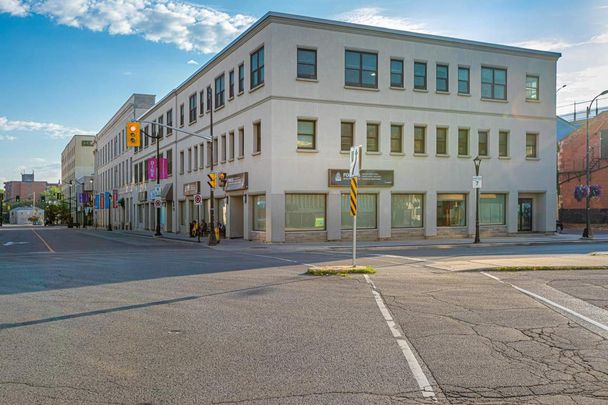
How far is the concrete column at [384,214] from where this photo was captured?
33.5m

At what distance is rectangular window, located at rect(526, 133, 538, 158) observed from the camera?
125 ft

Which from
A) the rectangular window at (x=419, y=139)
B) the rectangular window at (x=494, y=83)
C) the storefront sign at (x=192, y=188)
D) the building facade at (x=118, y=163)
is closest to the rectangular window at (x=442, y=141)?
the rectangular window at (x=419, y=139)

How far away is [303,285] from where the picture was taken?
12.9 m

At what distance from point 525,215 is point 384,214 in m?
11.6

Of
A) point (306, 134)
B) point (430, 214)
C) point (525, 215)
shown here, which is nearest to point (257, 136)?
point (306, 134)

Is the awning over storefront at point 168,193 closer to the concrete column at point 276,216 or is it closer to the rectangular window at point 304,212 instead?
the concrete column at point 276,216

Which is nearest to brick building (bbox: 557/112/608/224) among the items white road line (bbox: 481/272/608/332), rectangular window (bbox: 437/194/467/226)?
rectangular window (bbox: 437/194/467/226)

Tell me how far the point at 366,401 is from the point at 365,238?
28121 millimetres

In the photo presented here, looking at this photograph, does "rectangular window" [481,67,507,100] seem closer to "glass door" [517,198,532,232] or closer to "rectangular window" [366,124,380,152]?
"glass door" [517,198,532,232]

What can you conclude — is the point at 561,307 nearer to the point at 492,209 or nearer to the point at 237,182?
the point at 237,182


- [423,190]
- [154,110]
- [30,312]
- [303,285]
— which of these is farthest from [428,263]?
[154,110]

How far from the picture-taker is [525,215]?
126 feet

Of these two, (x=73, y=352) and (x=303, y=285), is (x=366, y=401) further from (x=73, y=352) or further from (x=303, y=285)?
(x=303, y=285)

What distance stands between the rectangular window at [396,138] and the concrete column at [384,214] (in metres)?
2.81
